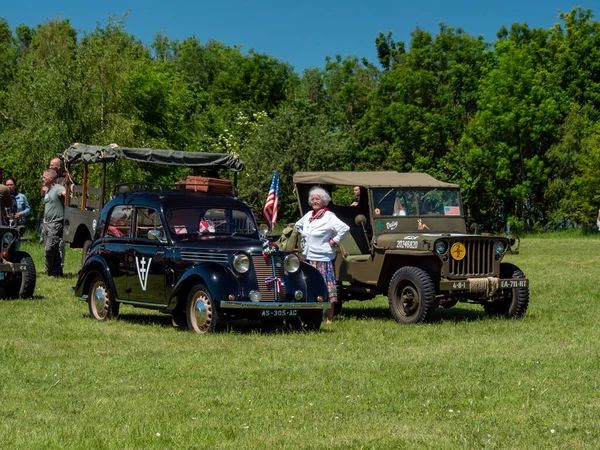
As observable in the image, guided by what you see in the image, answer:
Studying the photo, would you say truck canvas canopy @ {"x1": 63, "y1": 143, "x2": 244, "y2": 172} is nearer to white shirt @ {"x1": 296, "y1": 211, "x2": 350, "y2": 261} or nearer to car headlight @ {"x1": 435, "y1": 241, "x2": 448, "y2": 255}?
white shirt @ {"x1": 296, "y1": 211, "x2": 350, "y2": 261}

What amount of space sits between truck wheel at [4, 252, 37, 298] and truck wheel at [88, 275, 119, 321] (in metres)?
2.27

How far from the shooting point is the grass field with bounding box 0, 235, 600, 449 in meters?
6.80

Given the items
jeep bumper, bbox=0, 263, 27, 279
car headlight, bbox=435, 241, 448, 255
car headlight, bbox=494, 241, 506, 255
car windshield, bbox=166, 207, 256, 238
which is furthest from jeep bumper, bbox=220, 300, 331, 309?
jeep bumper, bbox=0, 263, 27, 279

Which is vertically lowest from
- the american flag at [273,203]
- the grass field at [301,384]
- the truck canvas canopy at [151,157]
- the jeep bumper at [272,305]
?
the grass field at [301,384]

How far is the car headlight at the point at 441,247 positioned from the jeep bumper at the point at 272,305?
6.53ft

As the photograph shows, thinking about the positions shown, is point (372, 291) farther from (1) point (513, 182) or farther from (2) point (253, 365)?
(1) point (513, 182)

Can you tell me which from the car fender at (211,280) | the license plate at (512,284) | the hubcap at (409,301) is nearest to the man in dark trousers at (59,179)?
the car fender at (211,280)

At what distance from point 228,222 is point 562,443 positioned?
7.56 metres

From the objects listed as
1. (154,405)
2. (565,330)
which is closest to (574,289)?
(565,330)

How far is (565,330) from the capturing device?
514 inches

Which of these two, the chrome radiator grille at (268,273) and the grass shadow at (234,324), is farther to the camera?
the grass shadow at (234,324)

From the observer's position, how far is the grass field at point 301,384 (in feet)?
22.3

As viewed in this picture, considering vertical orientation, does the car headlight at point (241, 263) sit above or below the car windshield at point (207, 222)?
below

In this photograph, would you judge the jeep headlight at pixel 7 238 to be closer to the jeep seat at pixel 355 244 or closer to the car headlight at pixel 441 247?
the jeep seat at pixel 355 244
